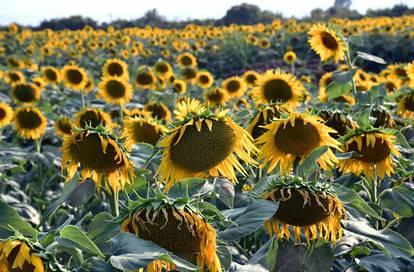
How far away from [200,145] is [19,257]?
82cm

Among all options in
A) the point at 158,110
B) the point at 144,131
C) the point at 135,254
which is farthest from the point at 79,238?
the point at 158,110

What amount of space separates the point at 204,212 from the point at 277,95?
2626 mm

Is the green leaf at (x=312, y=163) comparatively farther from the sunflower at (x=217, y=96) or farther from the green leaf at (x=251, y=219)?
the sunflower at (x=217, y=96)

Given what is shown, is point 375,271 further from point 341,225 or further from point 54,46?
point 54,46

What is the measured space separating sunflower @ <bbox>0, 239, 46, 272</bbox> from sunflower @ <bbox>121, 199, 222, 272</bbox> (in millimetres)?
211

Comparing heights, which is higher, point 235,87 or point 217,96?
point 217,96

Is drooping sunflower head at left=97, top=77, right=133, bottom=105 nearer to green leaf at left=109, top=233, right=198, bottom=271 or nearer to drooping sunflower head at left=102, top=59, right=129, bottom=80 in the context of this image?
drooping sunflower head at left=102, top=59, right=129, bottom=80

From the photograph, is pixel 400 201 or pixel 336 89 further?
pixel 336 89

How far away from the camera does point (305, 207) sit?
1571mm

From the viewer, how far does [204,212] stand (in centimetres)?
142

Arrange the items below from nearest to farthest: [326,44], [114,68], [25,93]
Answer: [326,44] → [25,93] → [114,68]

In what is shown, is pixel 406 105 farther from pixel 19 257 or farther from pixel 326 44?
pixel 19 257

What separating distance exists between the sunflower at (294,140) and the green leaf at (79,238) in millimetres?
964

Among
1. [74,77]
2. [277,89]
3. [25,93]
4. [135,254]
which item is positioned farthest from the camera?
[74,77]
